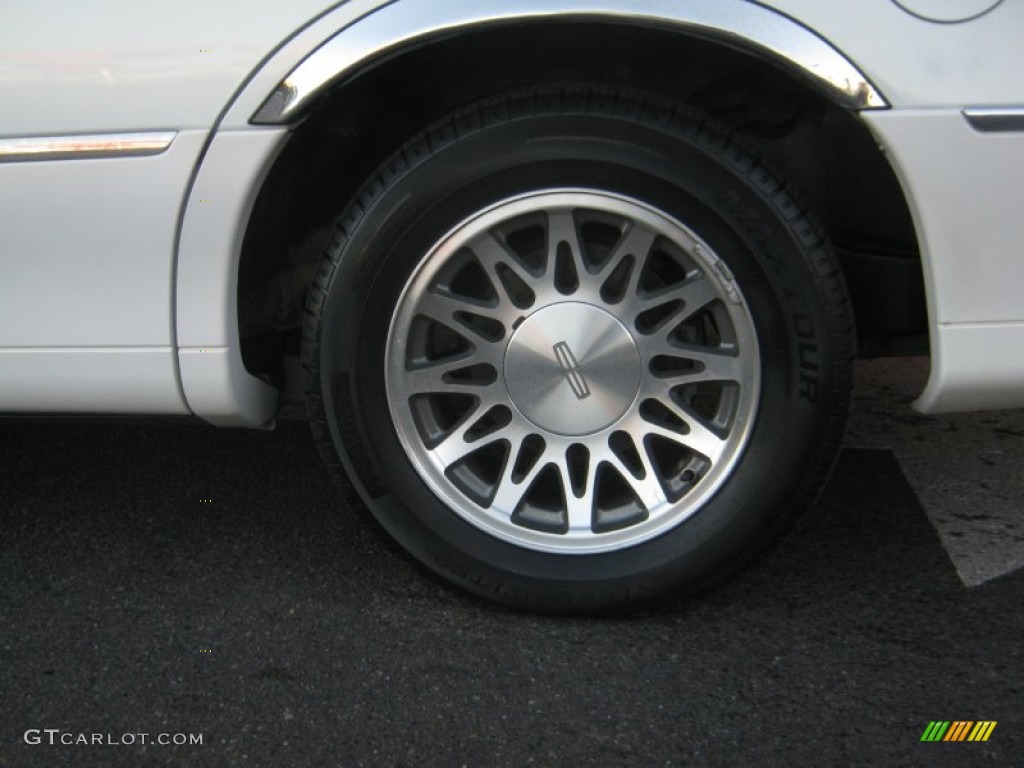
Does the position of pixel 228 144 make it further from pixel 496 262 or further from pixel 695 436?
pixel 695 436

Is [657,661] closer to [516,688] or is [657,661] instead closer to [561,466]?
[516,688]

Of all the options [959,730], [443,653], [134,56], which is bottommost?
[443,653]

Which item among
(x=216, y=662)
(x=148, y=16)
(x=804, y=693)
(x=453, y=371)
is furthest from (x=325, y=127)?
(x=804, y=693)

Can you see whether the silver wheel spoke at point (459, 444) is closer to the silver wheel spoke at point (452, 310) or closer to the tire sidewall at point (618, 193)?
the tire sidewall at point (618, 193)

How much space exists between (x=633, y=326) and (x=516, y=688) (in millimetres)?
665

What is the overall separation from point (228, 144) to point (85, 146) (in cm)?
24

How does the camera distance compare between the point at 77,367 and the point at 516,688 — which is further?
the point at 77,367

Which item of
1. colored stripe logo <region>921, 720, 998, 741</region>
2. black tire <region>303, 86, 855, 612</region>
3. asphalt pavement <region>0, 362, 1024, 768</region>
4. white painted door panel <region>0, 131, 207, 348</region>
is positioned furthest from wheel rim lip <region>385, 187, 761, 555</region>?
colored stripe logo <region>921, 720, 998, 741</region>

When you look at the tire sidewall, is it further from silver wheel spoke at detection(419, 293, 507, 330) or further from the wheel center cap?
the wheel center cap

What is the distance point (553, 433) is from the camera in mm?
2146

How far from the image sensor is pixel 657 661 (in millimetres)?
2033

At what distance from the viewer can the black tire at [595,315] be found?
77.4 inches

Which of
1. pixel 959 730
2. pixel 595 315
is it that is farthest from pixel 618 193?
pixel 959 730

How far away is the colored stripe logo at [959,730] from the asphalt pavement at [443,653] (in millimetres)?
18
